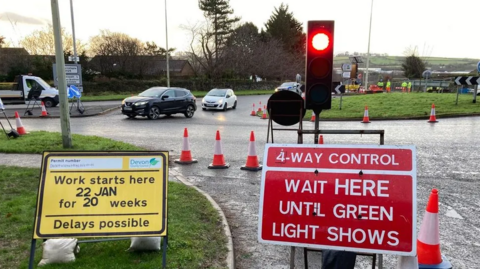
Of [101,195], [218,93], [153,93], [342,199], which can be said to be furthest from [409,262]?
[218,93]

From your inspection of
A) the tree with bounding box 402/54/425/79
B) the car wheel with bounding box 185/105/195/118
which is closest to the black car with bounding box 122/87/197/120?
the car wheel with bounding box 185/105/195/118

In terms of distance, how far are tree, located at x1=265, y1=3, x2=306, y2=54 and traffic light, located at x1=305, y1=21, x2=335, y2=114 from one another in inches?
2797

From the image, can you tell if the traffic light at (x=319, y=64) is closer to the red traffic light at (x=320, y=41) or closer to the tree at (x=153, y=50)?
the red traffic light at (x=320, y=41)

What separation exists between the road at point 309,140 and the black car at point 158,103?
988 mm

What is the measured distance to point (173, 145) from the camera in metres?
10.5

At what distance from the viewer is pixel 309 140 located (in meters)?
11.2

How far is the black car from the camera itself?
16984mm

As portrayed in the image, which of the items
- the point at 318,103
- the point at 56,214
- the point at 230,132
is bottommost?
the point at 230,132

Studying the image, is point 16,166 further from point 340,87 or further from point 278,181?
point 340,87

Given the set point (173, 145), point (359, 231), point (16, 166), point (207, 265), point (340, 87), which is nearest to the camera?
point (359, 231)

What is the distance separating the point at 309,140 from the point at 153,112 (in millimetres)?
8967

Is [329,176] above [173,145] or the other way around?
above

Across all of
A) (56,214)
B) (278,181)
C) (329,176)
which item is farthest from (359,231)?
(56,214)

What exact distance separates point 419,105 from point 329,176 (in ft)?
63.1
